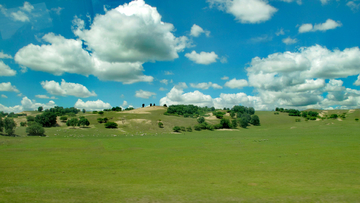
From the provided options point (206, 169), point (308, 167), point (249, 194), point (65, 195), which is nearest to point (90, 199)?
point (65, 195)

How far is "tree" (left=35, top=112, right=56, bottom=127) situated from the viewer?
89.0 meters

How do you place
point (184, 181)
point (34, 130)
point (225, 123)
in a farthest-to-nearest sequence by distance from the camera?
point (225, 123) → point (34, 130) → point (184, 181)

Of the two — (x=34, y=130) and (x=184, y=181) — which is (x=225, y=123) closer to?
(x=34, y=130)

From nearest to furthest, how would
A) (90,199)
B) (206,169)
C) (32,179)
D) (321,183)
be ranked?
(90,199) → (321,183) → (32,179) → (206,169)

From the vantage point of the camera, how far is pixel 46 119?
8969 cm

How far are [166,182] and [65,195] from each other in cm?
721

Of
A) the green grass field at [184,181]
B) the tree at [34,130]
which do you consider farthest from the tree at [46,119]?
the green grass field at [184,181]

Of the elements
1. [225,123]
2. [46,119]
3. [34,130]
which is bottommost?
[225,123]

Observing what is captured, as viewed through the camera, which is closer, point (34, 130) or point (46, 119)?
point (34, 130)

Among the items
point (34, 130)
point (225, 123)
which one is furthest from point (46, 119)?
point (225, 123)

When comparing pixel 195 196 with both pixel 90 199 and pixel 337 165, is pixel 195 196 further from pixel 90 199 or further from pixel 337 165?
pixel 337 165

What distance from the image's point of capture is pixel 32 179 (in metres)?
17.1

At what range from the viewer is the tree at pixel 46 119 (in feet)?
292

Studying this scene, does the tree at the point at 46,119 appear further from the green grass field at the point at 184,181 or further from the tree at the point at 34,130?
the green grass field at the point at 184,181
